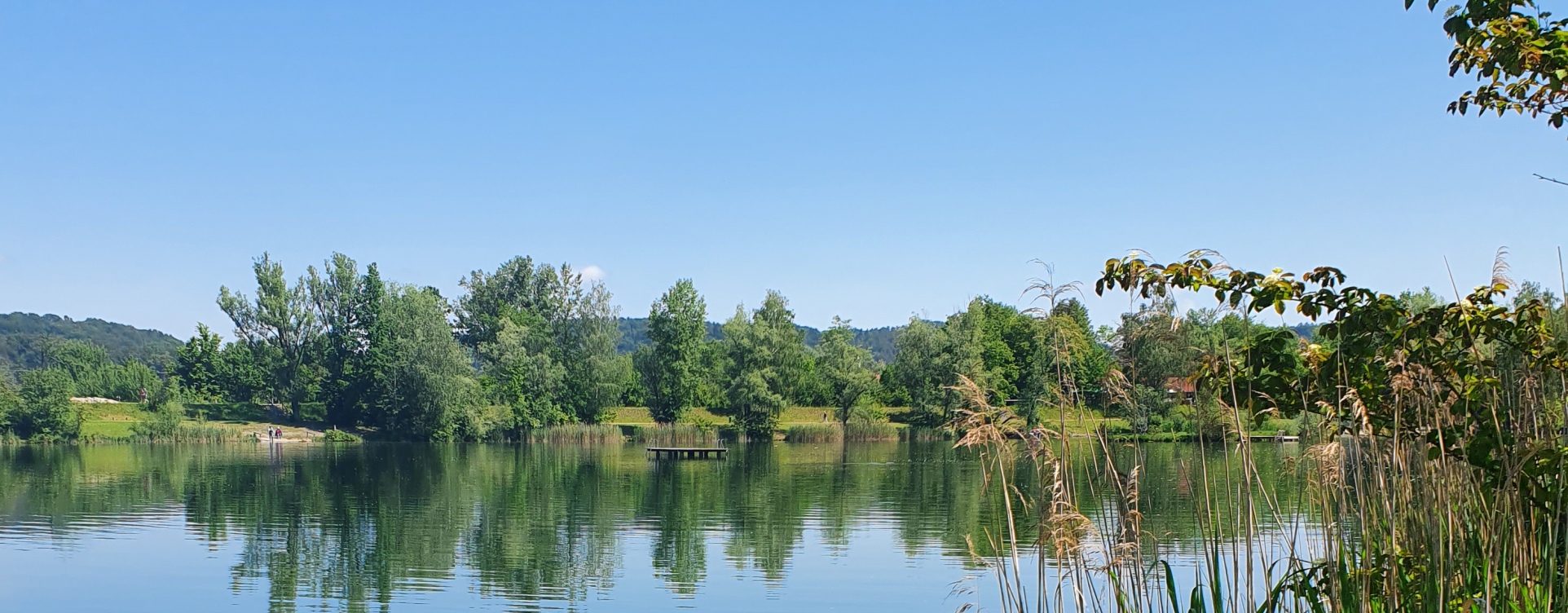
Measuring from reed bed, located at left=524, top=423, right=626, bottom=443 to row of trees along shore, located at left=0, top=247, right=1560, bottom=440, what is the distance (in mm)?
921

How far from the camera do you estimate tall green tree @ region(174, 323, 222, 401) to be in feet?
272

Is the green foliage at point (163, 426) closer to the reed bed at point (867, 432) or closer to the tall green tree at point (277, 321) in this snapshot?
the tall green tree at point (277, 321)

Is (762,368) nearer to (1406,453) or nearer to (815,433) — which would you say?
(815,433)

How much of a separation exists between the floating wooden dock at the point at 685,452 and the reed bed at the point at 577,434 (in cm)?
1356

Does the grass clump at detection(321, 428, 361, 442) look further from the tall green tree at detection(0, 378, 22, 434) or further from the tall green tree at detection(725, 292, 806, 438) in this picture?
the tall green tree at detection(725, 292, 806, 438)

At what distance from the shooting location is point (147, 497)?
35750 mm

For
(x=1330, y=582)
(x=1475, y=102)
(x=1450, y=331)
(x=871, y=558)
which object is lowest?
(x=871, y=558)

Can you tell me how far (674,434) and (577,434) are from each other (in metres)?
6.46

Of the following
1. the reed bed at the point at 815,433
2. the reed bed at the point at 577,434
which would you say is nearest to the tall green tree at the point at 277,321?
the reed bed at the point at 577,434

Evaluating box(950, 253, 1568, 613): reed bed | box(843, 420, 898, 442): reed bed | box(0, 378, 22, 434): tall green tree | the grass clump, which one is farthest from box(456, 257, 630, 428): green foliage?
box(950, 253, 1568, 613): reed bed

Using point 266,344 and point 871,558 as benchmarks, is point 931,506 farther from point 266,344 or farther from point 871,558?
point 266,344

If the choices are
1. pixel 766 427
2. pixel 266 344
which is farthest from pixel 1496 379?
pixel 266 344

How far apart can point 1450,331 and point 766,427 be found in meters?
68.9

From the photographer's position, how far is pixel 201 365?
276 feet
